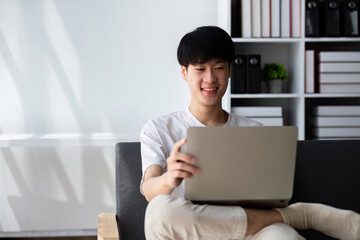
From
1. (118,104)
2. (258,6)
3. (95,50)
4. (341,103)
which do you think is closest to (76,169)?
(118,104)

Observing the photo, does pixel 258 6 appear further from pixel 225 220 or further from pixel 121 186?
pixel 225 220

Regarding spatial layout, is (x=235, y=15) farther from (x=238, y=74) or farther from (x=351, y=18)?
(x=351, y=18)

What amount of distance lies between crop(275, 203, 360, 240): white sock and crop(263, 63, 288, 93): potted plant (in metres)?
1.52

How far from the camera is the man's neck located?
1.89m

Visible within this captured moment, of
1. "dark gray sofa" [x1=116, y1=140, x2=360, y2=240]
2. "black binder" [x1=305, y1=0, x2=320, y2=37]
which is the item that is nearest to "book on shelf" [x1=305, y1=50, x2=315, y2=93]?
"black binder" [x1=305, y1=0, x2=320, y2=37]

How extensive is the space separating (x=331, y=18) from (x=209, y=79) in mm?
1356

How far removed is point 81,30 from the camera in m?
3.05

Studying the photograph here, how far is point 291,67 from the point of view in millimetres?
3000

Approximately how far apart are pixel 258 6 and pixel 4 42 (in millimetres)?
1640

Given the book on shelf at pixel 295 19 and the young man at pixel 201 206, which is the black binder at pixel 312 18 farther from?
the young man at pixel 201 206

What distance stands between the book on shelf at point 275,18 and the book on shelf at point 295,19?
8cm

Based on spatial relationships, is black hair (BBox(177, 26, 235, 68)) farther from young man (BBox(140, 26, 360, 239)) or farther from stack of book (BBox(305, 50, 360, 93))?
stack of book (BBox(305, 50, 360, 93))

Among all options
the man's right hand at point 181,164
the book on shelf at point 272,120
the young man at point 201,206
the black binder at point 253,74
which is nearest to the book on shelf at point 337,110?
the book on shelf at point 272,120

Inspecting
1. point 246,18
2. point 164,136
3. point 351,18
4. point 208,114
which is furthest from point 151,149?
point 351,18
